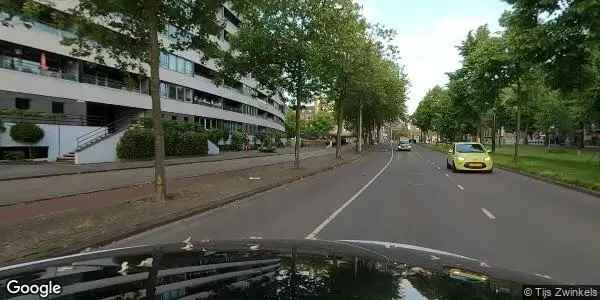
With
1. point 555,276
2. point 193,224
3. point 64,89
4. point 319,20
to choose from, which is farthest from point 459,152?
point 64,89

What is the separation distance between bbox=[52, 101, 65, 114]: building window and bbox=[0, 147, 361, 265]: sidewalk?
1881 centimetres

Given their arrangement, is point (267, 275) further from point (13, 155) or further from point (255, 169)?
point (13, 155)

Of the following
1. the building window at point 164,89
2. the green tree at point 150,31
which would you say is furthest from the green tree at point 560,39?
the building window at point 164,89

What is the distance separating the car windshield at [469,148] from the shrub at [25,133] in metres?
23.1

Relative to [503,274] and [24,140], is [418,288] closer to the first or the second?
[503,274]

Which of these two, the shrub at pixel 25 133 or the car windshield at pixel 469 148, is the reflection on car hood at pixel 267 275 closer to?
the car windshield at pixel 469 148

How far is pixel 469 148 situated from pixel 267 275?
27.2 meters

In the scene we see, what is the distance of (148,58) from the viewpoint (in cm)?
1496

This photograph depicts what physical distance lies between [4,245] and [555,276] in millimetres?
7642

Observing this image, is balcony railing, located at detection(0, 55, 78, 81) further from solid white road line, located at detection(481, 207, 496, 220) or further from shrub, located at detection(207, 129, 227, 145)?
solid white road line, located at detection(481, 207, 496, 220)

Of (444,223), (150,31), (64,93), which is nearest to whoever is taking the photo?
(444,223)

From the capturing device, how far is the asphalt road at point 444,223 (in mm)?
7189

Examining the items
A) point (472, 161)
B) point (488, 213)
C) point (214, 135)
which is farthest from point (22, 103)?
point (488, 213)

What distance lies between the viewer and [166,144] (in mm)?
36906
